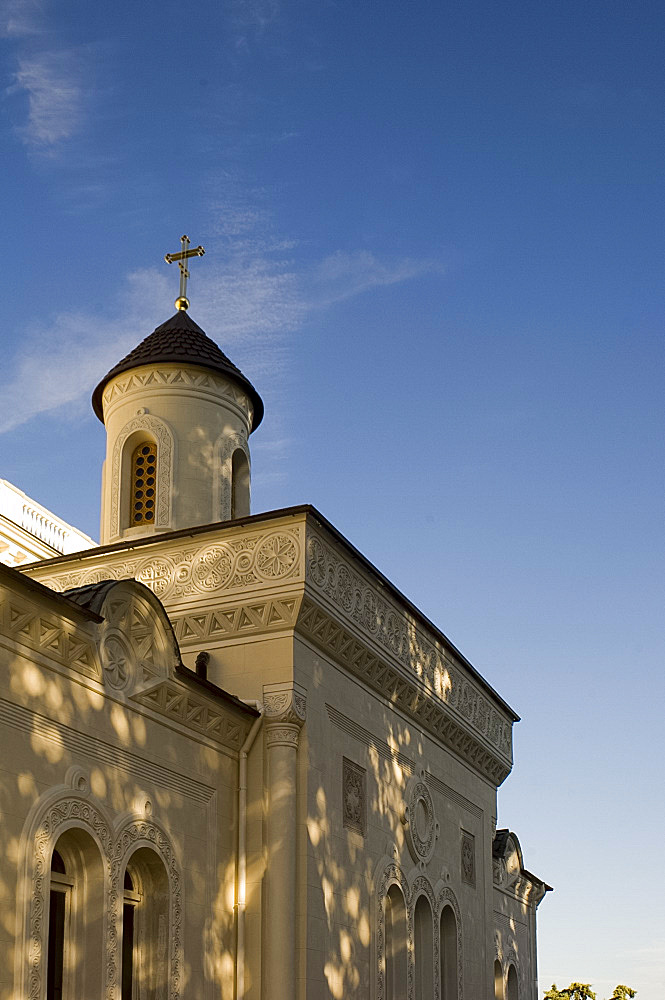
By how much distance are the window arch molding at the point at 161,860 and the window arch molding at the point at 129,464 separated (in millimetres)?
5974

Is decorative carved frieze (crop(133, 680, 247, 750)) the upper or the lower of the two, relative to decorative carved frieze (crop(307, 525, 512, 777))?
lower

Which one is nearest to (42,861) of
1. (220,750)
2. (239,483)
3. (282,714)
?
(220,750)

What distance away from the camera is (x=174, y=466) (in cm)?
1784

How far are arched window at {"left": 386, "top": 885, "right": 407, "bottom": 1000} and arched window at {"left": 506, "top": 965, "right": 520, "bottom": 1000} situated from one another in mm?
7766

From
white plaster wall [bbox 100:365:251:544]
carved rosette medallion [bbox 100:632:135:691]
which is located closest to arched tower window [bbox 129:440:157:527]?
white plaster wall [bbox 100:365:251:544]

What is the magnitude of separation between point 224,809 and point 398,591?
4.14 metres

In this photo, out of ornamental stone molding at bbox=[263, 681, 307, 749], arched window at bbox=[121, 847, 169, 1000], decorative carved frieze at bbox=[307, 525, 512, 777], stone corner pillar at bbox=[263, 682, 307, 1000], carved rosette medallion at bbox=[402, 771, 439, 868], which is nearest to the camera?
arched window at bbox=[121, 847, 169, 1000]

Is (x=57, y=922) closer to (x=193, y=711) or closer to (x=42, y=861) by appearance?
(x=42, y=861)

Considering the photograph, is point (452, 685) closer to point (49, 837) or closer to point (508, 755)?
point (508, 755)

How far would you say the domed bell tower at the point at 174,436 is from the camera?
1778 cm

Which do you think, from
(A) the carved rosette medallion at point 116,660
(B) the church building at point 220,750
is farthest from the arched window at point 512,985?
(A) the carved rosette medallion at point 116,660

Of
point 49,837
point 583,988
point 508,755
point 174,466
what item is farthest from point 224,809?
point 583,988

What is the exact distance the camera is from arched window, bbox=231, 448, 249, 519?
18688 mm

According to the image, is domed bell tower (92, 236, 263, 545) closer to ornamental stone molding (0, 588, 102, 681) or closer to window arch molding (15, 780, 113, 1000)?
ornamental stone molding (0, 588, 102, 681)
